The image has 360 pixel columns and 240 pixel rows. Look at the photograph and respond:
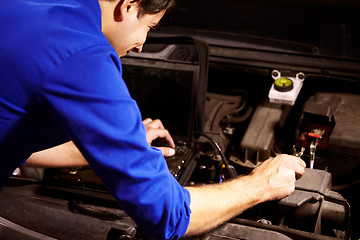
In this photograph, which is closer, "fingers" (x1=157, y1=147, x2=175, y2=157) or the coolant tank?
"fingers" (x1=157, y1=147, x2=175, y2=157)

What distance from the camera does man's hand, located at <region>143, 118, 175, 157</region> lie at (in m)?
1.17

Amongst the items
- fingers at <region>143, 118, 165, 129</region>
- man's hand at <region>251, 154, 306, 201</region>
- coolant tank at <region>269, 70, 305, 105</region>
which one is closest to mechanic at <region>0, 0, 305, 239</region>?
man's hand at <region>251, 154, 306, 201</region>

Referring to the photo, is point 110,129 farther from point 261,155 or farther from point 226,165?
point 261,155

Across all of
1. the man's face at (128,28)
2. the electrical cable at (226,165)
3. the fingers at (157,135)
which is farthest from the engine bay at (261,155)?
the man's face at (128,28)

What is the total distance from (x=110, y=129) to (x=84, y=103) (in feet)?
0.21

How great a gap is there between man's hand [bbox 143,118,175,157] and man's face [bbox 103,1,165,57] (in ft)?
1.17

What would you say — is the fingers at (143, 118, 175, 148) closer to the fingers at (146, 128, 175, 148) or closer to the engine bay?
the fingers at (146, 128, 175, 148)

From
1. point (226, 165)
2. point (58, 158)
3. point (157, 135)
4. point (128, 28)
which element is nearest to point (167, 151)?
point (157, 135)

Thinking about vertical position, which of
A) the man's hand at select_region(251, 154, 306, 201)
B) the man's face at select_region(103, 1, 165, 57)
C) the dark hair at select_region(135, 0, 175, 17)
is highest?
the dark hair at select_region(135, 0, 175, 17)

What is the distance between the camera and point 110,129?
2.16 ft

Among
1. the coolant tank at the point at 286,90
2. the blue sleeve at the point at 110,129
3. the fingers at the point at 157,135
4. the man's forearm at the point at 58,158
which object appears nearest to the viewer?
the blue sleeve at the point at 110,129

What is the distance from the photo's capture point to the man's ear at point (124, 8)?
780 mm

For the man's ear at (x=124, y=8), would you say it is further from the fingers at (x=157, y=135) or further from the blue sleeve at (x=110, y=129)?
the fingers at (x=157, y=135)

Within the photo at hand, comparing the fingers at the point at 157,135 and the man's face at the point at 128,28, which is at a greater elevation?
the man's face at the point at 128,28
